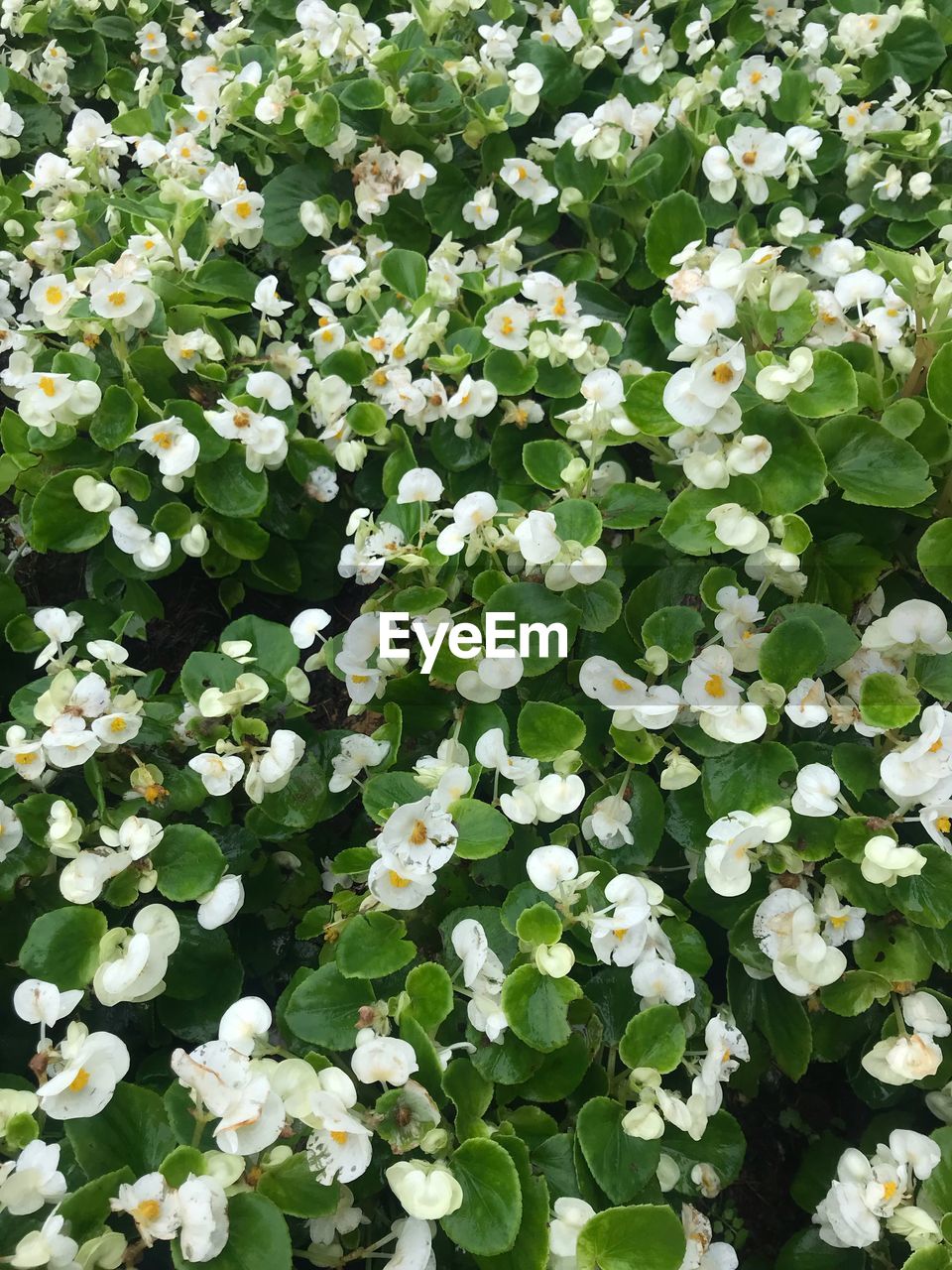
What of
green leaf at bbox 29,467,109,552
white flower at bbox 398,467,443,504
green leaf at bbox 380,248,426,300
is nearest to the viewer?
white flower at bbox 398,467,443,504

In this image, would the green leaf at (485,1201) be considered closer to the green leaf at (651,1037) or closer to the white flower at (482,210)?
the green leaf at (651,1037)

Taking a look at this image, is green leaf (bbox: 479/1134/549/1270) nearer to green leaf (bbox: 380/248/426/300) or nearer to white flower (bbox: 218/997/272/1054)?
white flower (bbox: 218/997/272/1054)

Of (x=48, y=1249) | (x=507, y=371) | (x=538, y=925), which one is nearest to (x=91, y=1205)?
(x=48, y=1249)

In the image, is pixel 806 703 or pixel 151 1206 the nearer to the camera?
pixel 151 1206

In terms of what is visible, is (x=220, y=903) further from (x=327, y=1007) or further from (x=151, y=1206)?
(x=151, y=1206)

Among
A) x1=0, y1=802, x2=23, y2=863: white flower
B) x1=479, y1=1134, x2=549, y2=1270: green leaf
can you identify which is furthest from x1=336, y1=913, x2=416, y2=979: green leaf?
x1=0, y1=802, x2=23, y2=863: white flower

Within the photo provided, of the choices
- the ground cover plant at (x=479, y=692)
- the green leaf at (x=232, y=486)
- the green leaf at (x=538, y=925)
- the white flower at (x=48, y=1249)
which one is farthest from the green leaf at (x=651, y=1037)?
the green leaf at (x=232, y=486)

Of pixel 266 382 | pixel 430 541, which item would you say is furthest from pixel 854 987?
pixel 266 382
